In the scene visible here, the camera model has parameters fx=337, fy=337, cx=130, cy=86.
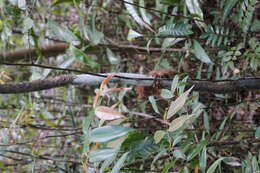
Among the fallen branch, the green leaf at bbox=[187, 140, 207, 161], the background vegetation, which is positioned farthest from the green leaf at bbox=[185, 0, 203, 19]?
the green leaf at bbox=[187, 140, 207, 161]

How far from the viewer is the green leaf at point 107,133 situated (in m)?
0.53

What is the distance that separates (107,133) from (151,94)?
334mm

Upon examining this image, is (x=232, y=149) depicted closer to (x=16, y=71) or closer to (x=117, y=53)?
(x=117, y=53)

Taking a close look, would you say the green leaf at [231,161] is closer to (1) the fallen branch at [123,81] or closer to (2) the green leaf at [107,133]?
(1) the fallen branch at [123,81]

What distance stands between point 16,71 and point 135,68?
0.55 m

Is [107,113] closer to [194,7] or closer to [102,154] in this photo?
[102,154]

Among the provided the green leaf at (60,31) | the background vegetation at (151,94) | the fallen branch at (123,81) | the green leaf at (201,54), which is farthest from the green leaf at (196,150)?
the green leaf at (60,31)

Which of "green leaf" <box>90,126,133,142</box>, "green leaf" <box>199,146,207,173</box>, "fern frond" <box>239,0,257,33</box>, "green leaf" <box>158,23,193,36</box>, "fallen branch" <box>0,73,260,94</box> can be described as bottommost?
"green leaf" <box>199,146,207,173</box>

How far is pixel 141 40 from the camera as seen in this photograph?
115 cm

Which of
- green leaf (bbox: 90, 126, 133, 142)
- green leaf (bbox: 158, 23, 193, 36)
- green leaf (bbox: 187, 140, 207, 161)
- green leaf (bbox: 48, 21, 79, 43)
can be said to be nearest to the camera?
green leaf (bbox: 90, 126, 133, 142)

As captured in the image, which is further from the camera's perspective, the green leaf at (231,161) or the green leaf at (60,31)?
the green leaf at (60,31)

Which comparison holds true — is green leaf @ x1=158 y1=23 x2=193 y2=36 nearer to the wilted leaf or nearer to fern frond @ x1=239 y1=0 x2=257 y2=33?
fern frond @ x1=239 y1=0 x2=257 y2=33

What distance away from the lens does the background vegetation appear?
0.59 meters

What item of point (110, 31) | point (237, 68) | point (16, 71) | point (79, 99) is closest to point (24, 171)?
point (79, 99)
